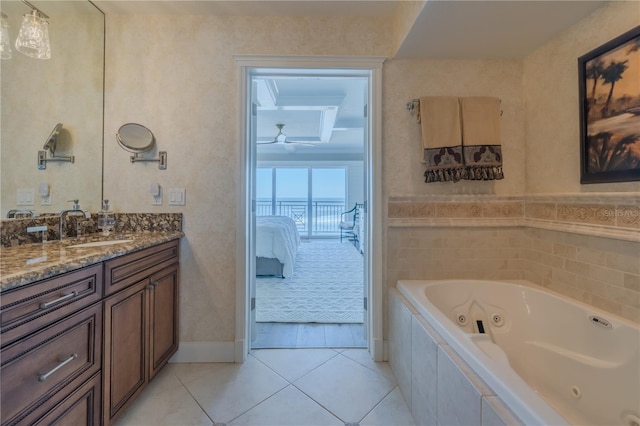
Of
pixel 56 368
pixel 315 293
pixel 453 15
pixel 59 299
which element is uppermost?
pixel 453 15

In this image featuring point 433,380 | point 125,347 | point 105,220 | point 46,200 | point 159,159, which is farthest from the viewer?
point 159,159

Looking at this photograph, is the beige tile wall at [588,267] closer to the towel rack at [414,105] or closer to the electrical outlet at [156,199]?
the towel rack at [414,105]

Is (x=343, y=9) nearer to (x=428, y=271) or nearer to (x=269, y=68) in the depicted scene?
(x=269, y=68)

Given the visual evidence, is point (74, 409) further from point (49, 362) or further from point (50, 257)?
point (50, 257)

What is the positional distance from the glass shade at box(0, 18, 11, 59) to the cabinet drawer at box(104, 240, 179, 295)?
1200 millimetres

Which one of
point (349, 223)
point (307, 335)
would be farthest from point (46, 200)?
point (349, 223)

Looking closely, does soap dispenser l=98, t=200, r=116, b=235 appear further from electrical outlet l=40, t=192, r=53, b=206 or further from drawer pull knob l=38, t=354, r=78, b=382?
drawer pull knob l=38, t=354, r=78, b=382

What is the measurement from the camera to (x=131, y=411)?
1506 mm

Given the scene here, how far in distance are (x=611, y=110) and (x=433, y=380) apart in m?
1.61

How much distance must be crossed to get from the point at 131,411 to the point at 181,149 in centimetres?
160

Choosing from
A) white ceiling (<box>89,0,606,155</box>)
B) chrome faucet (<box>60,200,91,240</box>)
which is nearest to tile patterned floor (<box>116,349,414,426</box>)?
chrome faucet (<box>60,200,91,240</box>)

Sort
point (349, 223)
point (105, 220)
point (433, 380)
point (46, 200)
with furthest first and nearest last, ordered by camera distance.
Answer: point (349, 223)
point (105, 220)
point (46, 200)
point (433, 380)

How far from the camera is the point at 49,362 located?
0.97 metres

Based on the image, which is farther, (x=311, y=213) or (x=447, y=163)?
(x=311, y=213)
